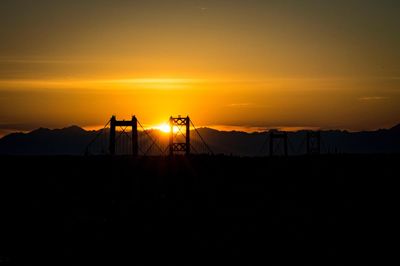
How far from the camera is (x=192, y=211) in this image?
107 ft

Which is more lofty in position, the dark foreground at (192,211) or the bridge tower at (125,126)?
the bridge tower at (125,126)

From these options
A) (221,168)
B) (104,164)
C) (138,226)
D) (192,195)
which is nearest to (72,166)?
(104,164)

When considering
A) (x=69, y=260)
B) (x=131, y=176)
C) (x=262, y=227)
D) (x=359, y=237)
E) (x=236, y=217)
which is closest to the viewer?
(x=69, y=260)

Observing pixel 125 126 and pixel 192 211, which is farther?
pixel 125 126

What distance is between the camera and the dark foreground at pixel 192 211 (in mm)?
24391

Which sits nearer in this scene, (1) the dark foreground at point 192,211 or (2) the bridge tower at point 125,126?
(1) the dark foreground at point 192,211

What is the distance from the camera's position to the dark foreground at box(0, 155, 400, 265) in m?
24.4

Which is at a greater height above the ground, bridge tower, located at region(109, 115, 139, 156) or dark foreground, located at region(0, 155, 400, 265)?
bridge tower, located at region(109, 115, 139, 156)

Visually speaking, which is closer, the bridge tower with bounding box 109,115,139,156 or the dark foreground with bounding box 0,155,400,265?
the dark foreground with bounding box 0,155,400,265

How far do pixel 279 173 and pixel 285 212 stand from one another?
16.6m

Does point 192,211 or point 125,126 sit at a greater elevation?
point 125,126

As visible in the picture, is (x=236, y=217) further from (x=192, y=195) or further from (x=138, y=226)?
(x=192, y=195)

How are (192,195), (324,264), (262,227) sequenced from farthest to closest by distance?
(192,195) → (262,227) → (324,264)

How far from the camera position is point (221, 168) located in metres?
51.5
